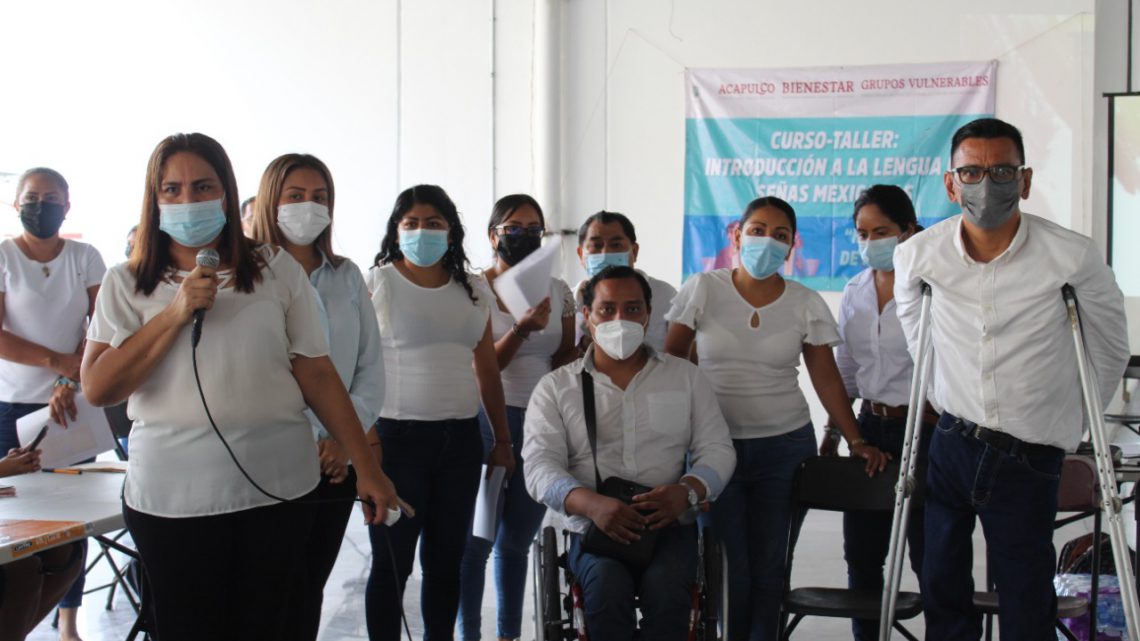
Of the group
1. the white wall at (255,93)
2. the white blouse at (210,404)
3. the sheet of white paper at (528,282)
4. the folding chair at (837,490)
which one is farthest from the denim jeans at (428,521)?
the white wall at (255,93)

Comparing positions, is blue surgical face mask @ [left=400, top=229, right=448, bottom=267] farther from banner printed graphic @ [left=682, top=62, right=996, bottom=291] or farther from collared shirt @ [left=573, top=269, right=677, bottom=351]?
banner printed graphic @ [left=682, top=62, right=996, bottom=291]

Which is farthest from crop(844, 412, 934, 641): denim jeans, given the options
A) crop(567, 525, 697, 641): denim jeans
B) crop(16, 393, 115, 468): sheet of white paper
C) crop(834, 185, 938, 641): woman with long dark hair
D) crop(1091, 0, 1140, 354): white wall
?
crop(1091, 0, 1140, 354): white wall

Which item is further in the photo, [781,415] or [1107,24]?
[1107,24]

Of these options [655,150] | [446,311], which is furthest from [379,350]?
[655,150]

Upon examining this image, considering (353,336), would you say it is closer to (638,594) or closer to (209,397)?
(209,397)

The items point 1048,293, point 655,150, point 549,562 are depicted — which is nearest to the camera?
point 1048,293

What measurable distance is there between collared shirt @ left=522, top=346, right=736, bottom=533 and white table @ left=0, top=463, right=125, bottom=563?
1055 mm

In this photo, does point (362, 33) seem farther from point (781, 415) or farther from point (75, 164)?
point (781, 415)

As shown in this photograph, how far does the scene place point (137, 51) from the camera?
6012mm

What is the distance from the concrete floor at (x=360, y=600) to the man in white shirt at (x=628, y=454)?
1078 millimetres

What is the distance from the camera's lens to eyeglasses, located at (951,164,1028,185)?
2246 millimetres

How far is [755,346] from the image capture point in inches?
115

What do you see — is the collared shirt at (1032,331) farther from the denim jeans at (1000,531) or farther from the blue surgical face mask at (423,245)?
the blue surgical face mask at (423,245)

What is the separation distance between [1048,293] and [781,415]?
885 mm
